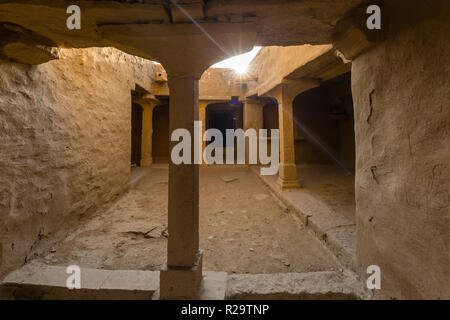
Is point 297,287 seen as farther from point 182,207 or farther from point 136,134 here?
point 136,134

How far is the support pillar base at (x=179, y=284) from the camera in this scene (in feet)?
6.44

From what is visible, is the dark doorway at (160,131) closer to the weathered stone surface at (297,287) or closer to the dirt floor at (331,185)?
the dirt floor at (331,185)

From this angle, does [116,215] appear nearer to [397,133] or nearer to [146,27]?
[146,27]

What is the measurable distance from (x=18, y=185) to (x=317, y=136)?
9.65 metres

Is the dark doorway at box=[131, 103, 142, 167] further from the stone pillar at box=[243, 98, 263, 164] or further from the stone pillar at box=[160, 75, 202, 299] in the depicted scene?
the stone pillar at box=[160, 75, 202, 299]

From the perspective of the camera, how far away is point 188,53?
2.10 meters

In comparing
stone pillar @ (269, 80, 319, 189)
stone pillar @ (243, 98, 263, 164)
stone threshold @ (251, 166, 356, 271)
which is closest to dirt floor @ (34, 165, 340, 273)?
stone threshold @ (251, 166, 356, 271)

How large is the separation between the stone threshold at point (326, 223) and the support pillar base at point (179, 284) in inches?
74.7

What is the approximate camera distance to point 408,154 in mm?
1680

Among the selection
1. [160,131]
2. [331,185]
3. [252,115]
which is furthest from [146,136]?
[331,185]

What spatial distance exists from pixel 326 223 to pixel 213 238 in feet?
6.41

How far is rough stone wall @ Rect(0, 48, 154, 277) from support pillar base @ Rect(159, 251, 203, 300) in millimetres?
1963

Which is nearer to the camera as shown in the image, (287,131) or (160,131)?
(287,131)

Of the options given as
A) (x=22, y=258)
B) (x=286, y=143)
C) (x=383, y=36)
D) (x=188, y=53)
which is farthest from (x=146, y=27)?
(x=286, y=143)
